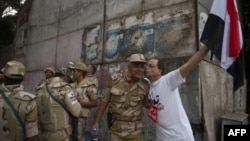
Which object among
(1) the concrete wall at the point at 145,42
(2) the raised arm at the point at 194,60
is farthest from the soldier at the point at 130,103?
(1) the concrete wall at the point at 145,42

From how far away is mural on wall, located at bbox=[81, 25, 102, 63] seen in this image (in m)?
6.88

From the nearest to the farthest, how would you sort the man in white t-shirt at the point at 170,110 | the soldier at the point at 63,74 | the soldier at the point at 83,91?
the man in white t-shirt at the point at 170,110 < the soldier at the point at 63,74 < the soldier at the point at 83,91

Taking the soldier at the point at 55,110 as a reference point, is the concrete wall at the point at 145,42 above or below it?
above

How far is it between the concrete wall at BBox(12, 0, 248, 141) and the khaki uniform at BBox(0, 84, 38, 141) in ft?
9.31

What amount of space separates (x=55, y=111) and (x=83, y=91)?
1153 millimetres

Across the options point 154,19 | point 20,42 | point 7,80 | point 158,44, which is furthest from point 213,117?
point 20,42

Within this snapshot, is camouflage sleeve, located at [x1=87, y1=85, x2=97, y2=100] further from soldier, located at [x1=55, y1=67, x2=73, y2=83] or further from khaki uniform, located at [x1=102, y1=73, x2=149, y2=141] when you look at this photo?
khaki uniform, located at [x1=102, y1=73, x2=149, y2=141]

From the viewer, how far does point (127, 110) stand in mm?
3510

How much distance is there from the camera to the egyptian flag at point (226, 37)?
9.93ft

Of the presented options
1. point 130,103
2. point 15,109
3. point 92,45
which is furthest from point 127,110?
point 92,45

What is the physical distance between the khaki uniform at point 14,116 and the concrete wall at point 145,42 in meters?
2.84

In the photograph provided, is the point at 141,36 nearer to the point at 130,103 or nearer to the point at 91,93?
the point at 91,93

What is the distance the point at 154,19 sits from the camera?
5.72 metres

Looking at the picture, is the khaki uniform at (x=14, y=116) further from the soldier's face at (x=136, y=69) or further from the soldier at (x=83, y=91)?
the soldier at (x=83, y=91)
